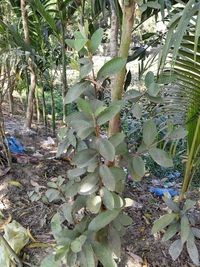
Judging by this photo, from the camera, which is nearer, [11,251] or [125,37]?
[125,37]

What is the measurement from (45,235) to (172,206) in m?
0.67

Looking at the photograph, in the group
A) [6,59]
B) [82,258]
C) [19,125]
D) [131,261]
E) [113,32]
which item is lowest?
[19,125]

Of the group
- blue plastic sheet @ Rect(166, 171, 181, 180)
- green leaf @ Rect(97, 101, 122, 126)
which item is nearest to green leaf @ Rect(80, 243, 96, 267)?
green leaf @ Rect(97, 101, 122, 126)

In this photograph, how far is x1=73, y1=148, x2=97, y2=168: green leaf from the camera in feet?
3.32

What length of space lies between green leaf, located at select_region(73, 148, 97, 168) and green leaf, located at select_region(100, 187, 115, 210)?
0.11 meters

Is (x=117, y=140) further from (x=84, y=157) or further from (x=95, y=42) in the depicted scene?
(x=95, y=42)

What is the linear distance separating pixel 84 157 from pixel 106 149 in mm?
94

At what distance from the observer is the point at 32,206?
179 cm

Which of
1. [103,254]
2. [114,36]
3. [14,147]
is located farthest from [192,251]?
[14,147]

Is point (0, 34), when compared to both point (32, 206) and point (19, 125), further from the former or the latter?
point (19, 125)

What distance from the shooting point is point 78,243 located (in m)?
1.06

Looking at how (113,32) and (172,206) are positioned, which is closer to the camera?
(172,206)

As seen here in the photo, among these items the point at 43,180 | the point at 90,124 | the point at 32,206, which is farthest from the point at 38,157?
the point at 90,124

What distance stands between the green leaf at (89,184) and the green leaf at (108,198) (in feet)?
0.11
